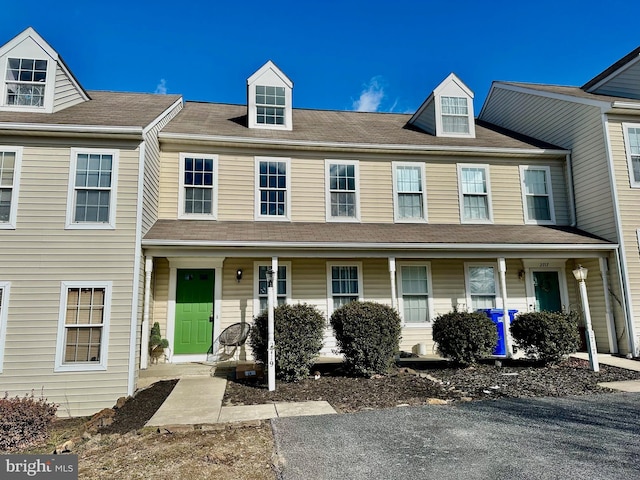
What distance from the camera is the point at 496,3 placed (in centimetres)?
1140

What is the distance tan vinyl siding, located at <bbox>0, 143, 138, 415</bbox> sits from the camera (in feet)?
22.9

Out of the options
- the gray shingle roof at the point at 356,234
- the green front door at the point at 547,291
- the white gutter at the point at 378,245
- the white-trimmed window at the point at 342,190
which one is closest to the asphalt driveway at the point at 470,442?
the white gutter at the point at 378,245

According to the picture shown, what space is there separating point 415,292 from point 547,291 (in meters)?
3.87

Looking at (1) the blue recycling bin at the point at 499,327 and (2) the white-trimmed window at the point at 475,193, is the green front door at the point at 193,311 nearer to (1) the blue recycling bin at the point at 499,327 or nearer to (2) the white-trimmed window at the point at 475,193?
(1) the blue recycling bin at the point at 499,327

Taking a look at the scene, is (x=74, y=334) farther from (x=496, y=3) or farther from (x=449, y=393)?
(x=496, y=3)

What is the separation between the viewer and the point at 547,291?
11023 millimetres

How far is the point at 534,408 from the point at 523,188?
7.55m

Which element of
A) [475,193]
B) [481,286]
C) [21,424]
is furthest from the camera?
[475,193]

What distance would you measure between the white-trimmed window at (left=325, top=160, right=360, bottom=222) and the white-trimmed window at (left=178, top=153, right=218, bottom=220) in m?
3.00

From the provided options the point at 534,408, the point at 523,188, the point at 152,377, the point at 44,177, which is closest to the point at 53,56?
the point at 44,177

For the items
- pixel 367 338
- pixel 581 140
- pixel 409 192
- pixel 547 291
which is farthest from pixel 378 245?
pixel 581 140

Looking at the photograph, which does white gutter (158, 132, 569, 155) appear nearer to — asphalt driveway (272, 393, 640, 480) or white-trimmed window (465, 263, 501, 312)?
white-trimmed window (465, 263, 501, 312)

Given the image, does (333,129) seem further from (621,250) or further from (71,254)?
(621,250)

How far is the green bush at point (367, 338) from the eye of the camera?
7.76m
